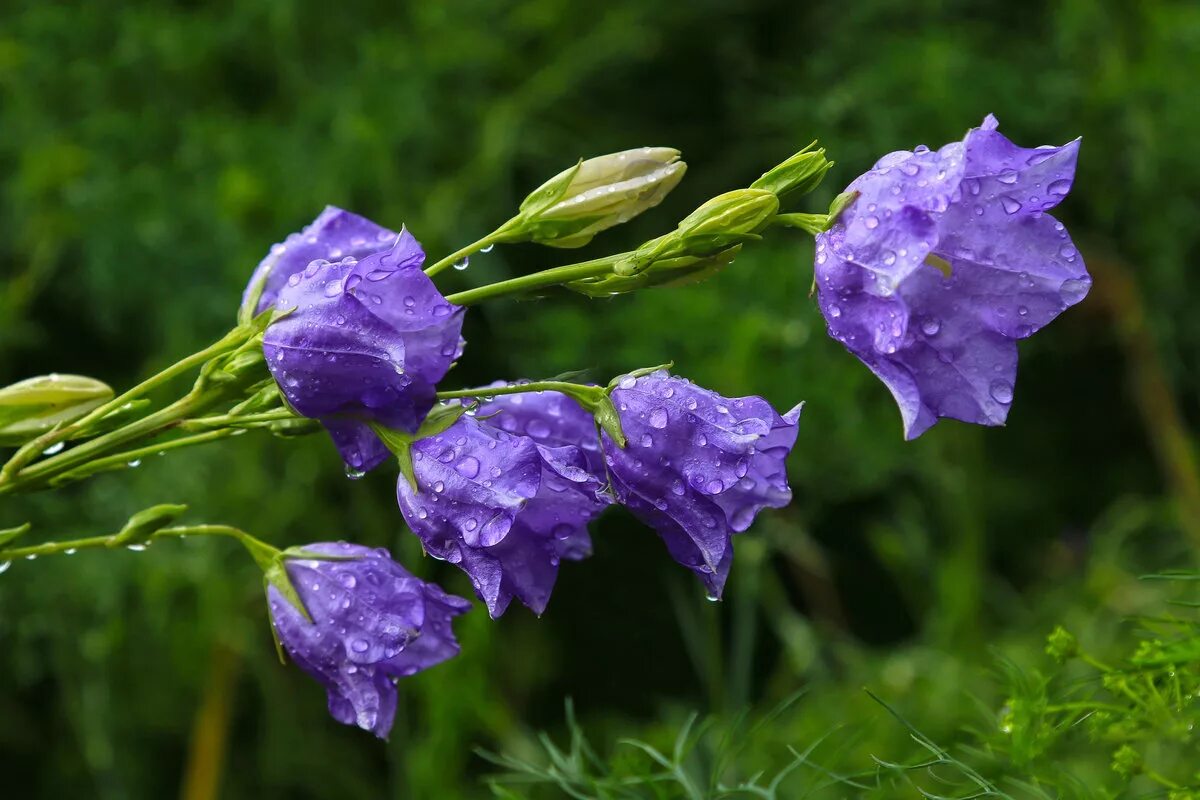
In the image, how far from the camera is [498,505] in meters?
0.46

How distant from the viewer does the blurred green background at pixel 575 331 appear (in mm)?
1381

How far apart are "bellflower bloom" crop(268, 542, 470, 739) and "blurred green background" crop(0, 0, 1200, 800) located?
763 millimetres

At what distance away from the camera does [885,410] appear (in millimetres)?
1459

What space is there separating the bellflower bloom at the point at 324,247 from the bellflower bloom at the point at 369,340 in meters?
0.09

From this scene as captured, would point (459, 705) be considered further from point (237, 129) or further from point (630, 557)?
point (237, 129)

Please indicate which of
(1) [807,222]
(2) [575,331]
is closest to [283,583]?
(1) [807,222]

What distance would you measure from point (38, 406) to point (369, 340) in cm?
16

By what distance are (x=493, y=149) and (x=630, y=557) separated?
497mm

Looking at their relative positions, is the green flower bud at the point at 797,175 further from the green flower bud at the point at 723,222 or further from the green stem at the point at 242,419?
the green stem at the point at 242,419

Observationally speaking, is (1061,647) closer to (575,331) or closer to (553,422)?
(553,422)

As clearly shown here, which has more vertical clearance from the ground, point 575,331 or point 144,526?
point 144,526

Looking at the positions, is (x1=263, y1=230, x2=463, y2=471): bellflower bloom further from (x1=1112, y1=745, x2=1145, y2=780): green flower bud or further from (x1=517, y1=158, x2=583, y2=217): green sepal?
(x1=1112, y1=745, x2=1145, y2=780): green flower bud

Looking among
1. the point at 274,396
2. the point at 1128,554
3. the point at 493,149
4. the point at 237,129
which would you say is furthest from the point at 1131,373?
the point at 274,396

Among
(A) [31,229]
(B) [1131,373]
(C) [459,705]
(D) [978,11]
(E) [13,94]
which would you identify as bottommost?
(B) [1131,373]
